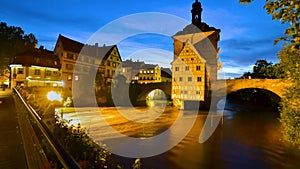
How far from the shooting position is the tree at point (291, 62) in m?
2.66

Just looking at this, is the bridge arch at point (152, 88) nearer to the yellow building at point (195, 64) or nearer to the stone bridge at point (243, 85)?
the yellow building at point (195, 64)

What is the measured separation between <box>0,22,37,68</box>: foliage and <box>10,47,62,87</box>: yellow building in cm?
432

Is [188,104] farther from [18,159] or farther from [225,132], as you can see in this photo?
[18,159]

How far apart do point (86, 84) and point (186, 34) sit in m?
23.3

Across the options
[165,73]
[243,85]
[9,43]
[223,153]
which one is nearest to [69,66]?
[9,43]

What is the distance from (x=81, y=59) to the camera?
141 ft

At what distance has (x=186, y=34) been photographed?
37.9m

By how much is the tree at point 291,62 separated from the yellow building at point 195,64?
26089 mm

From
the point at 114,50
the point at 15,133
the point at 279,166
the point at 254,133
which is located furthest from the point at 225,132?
the point at 114,50

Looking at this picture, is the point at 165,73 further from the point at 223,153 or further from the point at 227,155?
the point at 227,155

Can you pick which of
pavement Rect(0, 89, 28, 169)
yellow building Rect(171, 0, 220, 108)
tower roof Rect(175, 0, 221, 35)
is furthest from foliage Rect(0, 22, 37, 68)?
pavement Rect(0, 89, 28, 169)

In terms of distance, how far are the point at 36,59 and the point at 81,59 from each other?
32.2 feet

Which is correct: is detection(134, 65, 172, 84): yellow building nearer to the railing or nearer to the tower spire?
the tower spire

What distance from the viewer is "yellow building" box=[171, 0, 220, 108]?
34.3m
